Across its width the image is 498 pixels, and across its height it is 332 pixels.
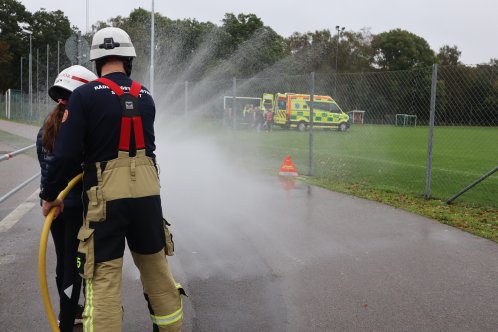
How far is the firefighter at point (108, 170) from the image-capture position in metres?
2.62

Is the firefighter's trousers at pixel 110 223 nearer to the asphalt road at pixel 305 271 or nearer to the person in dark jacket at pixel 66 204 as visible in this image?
the person in dark jacket at pixel 66 204

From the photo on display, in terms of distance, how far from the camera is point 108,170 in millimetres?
2646

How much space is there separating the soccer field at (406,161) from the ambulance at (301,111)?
496cm

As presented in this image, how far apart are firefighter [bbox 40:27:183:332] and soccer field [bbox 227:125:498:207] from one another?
7.39m

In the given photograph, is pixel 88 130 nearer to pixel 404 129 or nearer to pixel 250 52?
pixel 404 129

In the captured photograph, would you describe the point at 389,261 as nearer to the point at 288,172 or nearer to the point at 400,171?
the point at 288,172

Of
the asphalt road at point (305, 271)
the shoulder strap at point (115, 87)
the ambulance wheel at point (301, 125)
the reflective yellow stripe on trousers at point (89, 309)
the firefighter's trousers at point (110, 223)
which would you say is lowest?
the asphalt road at point (305, 271)

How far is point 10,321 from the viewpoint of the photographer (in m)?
3.60

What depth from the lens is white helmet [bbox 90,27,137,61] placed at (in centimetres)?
279

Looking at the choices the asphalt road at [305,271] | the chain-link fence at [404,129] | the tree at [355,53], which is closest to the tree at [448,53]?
the tree at [355,53]

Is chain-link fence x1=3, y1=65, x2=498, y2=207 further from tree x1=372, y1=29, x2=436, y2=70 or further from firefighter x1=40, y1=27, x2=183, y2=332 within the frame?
tree x1=372, y1=29, x2=436, y2=70

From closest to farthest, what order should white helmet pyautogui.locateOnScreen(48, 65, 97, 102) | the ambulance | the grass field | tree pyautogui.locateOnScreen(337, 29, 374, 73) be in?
white helmet pyautogui.locateOnScreen(48, 65, 97, 102), the grass field, the ambulance, tree pyautogui.locateOnScreen(337, 29, 374, 73)

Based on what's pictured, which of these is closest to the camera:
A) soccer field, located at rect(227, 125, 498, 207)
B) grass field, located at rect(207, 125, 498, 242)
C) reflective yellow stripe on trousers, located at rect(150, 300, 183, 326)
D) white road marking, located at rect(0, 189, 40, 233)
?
reflective yellow stripe on trousers, located at rect(150, 300, 183, 326)

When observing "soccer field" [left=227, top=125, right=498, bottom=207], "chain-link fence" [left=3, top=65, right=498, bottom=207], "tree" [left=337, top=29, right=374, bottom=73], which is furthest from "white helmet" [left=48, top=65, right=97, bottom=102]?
"tree" [left=337, top=29, right=374, bottom=73]
